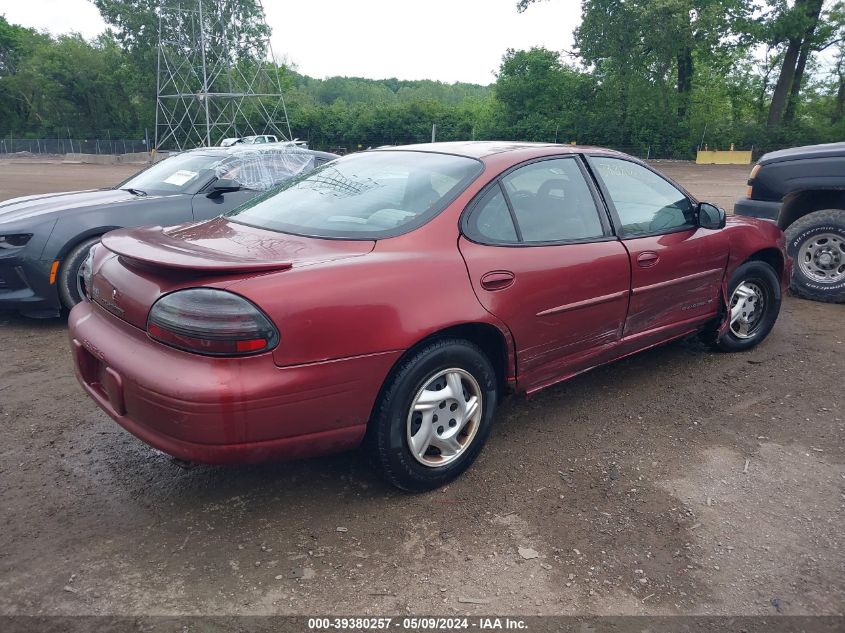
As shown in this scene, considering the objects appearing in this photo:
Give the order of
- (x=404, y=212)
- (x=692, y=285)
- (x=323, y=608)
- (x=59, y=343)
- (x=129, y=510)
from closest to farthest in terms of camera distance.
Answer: (x=323, y=608)
(x=129, y=510)
(x=404, y=212)
(x=692, y=285)
(x=59, y=343)

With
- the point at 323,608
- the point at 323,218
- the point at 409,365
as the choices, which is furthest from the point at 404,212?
the point at 323,608

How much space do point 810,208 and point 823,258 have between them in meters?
0.58

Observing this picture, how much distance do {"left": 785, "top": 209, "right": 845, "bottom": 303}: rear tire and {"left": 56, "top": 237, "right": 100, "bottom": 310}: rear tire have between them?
20.6 feet

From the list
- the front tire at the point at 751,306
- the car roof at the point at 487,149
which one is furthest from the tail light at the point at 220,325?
the front tire at the point at 751,306

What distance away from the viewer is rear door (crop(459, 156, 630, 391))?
3.02m

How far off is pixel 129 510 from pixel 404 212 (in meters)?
1.78

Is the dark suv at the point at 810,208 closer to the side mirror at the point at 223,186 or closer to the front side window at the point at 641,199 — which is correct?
the front side window at the point at 641,199

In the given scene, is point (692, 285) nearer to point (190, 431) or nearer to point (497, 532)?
point (497, 532)

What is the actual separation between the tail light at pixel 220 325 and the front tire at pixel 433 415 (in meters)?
0.61

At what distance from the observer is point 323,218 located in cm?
306

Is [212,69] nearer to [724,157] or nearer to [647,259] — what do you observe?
[724,157]

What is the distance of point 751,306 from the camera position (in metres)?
4.73

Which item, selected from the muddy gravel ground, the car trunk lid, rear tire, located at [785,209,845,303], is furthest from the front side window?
rear tire, located at [785,209,845,303]

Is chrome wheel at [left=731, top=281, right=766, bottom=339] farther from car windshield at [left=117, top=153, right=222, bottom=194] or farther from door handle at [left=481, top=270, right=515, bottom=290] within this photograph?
car windshield at [left=117, top=153, right=222, bottom=194]
